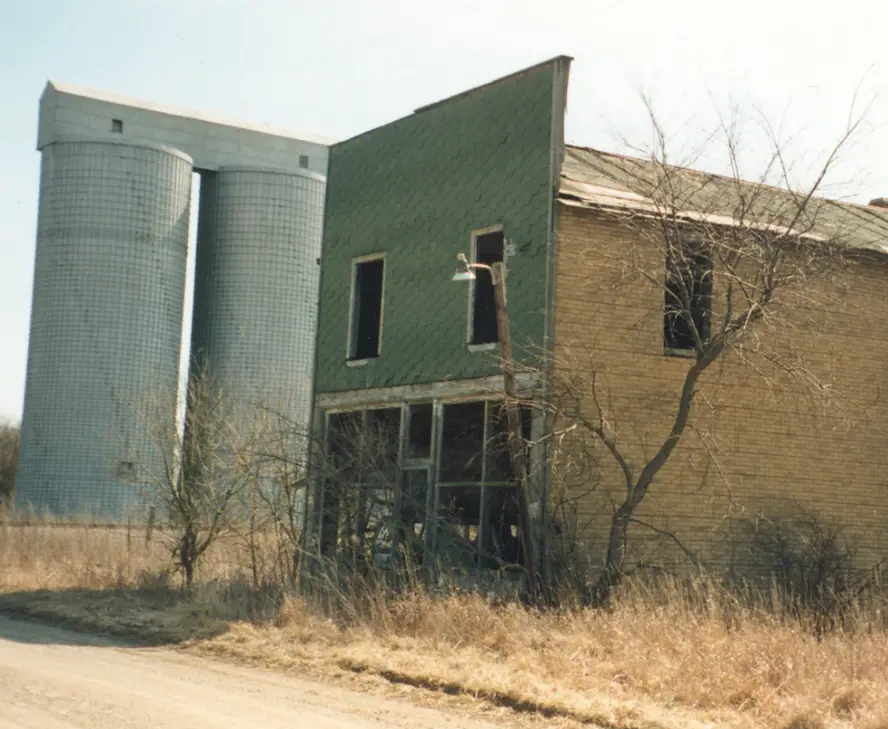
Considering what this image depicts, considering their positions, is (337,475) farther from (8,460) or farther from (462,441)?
(8,460)

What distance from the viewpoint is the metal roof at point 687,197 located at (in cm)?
1711

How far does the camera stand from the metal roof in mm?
17109

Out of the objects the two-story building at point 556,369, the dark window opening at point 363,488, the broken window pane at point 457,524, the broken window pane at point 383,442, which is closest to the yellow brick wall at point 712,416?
the two-story building at point 556,369

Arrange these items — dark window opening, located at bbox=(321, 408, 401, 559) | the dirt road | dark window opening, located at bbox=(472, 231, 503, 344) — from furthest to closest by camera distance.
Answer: dark window opening, located at bbox=(472, 231, 503, 344) → dark window opening, located at bbox=(321, 408, 401, 559) → the dirt road

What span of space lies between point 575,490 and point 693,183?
535 cm

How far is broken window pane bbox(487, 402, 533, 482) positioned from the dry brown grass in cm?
299

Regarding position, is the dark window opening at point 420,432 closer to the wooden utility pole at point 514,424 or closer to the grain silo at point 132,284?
the wooden utility pole at point 514,424

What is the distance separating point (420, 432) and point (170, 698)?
1126 centimetres

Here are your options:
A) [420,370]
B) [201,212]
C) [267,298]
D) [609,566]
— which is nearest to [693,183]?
[420,370]

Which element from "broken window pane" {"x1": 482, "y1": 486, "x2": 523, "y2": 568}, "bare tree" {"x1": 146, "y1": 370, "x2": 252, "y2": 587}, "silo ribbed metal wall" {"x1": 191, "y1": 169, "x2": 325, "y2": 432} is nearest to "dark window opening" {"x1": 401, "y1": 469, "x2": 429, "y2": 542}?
"broken window pane" {"x1": 482, "y1": 486, "x2": 523, "y2": 568}

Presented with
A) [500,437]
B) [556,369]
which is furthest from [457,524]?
[556,369]

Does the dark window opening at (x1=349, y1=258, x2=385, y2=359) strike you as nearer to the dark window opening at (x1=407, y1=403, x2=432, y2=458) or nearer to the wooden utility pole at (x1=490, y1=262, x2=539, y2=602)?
the dark window opening at (x1=407, y1=403, x2=432, y2=458)

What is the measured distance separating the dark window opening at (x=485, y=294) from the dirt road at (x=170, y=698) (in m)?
7.81

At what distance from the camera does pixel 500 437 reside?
18.5 meters
